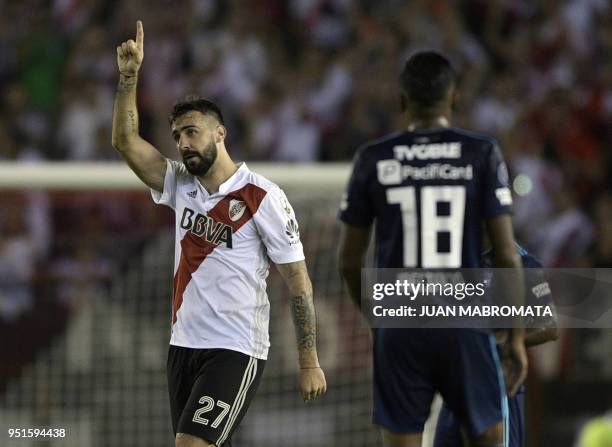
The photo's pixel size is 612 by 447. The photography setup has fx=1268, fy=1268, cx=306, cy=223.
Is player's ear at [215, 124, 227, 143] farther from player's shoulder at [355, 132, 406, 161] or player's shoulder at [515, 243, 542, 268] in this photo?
player's shoulder at [515, 243, 542, 268]

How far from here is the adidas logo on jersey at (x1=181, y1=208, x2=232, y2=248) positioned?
225 inches

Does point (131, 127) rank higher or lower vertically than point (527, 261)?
higher

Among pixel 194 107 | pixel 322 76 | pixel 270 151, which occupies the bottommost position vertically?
pixel 194 107

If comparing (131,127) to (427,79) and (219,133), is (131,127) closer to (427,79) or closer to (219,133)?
(219,133)

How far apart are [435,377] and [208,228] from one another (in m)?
1.29

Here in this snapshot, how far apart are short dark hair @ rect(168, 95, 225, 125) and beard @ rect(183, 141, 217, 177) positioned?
159 mm

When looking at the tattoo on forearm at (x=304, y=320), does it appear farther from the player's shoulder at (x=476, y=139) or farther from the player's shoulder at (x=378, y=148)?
the player's shoulder at (x=476, y=139)

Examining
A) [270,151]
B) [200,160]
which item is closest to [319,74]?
[270,151]

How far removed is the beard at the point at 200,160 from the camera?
571 cm

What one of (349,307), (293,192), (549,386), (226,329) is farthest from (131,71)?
(549,386)

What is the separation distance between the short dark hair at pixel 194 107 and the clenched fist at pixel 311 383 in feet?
Answer: 4.03

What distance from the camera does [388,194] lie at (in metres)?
5.09

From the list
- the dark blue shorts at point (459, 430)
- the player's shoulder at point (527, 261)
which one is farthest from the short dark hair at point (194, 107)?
the dark blue shorts at point (459, 430)

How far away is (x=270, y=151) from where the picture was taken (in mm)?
12281
